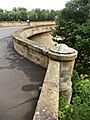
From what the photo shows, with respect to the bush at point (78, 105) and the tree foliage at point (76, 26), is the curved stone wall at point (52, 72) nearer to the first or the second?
the bush at point (78, 105)

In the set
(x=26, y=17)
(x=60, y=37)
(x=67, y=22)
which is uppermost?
(x=67, y=22)

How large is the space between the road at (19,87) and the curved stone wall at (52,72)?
1.39 feet

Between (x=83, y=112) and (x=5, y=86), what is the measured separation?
2.09 metres

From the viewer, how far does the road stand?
473cm

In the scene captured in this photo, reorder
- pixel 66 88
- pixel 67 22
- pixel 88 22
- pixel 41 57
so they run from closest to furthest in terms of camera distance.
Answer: pixel 66 88
pixel 41 57
pixel 88 22
pixel 67 22

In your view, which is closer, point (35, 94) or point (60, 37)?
point (35, 94)

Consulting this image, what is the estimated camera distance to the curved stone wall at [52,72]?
12.1 ft

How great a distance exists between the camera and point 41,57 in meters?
7.87

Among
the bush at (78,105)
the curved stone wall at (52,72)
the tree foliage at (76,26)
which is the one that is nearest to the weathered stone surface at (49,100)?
the curved stone wall at (52,72)

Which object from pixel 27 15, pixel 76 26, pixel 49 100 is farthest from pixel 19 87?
pixel 27 15

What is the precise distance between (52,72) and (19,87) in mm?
1018

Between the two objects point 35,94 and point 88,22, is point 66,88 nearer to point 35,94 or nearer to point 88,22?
point 35,94

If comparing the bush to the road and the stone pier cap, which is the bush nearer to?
the road

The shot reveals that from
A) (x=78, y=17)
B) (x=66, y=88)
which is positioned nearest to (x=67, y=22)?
(x=78, y=17)
